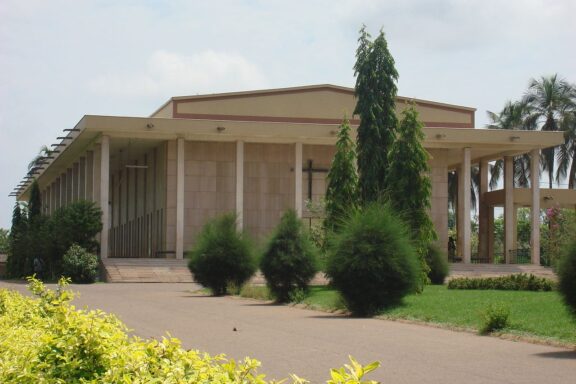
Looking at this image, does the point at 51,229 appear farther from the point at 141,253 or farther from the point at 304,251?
the point at 304,251

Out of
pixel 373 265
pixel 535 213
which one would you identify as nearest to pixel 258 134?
pixel 535 213

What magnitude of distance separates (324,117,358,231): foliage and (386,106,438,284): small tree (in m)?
3.80

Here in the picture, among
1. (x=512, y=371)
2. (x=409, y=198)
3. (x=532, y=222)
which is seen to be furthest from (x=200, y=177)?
(x=512, y=371)

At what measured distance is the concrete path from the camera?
10727 mm

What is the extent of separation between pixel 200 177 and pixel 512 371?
39.9 m

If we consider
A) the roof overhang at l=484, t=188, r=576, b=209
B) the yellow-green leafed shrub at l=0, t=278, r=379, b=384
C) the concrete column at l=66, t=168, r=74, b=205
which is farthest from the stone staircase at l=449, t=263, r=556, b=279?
the yellow-green leafed shrub at l=0, t=278, r=379, b=384

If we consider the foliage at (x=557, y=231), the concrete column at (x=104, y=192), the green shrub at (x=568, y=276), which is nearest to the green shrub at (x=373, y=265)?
the foliage at (x=557, y=231)

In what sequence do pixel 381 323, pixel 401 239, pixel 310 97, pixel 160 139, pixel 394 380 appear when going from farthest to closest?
1. pixel 310 97
2. pixel 160 139
3. pixel 401 239
4. pixel 381 323
5. pixel 394 380

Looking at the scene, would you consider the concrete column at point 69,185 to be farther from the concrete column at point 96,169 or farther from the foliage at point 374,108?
the foliage at point 374,108

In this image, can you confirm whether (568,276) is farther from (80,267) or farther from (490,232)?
(490,232)

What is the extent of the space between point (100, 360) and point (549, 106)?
5962 cm

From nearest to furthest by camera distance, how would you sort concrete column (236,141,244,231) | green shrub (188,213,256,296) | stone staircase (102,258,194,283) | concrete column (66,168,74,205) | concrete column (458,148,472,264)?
green shrub (188,213,256,296), stone staircase (102,258,194,283), concrete column (236,141,244,231), concrete column (458,148,472,264), concrete column (66,168,74,205)

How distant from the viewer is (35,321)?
891cm

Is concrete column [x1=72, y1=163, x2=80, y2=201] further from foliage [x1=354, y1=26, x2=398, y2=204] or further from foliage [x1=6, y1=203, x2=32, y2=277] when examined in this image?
foliage [x1=354, y1=26, x2=398, y2=204]
